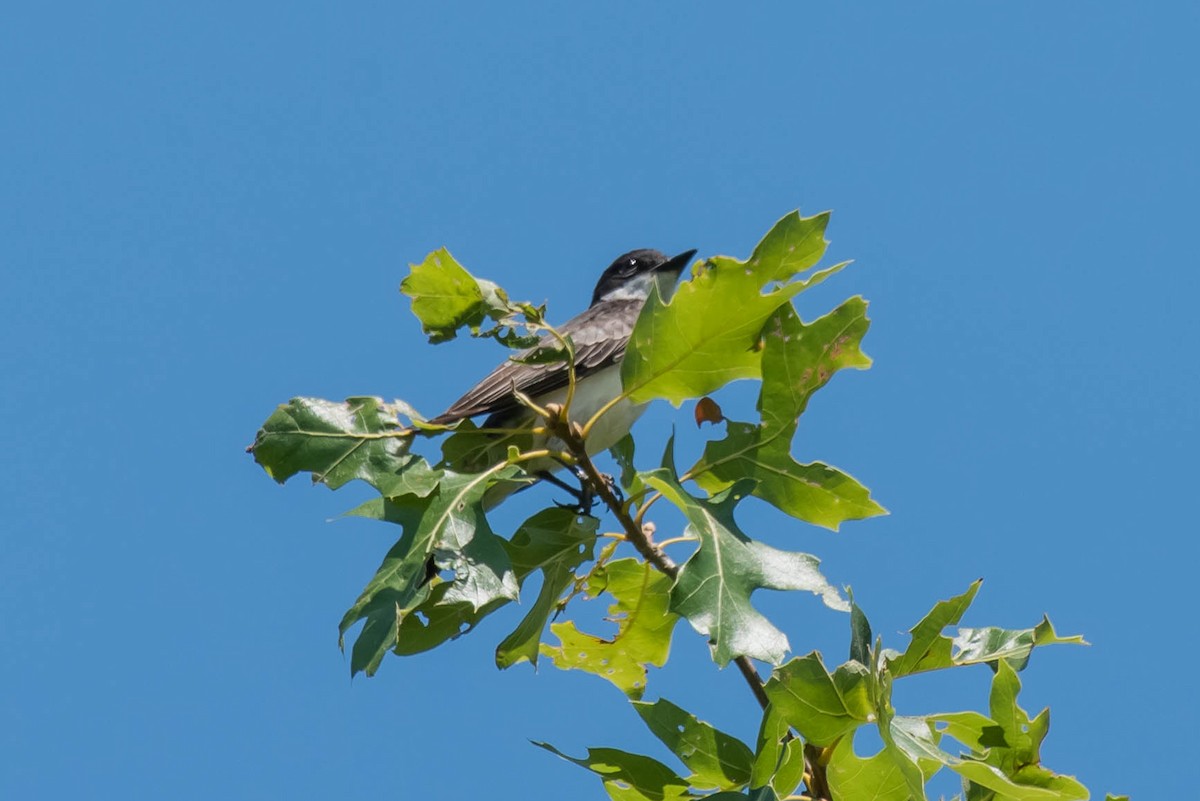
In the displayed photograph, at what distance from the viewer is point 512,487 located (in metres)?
6.03

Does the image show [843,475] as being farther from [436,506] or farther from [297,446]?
[297,446]

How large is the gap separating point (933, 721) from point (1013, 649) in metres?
0.33

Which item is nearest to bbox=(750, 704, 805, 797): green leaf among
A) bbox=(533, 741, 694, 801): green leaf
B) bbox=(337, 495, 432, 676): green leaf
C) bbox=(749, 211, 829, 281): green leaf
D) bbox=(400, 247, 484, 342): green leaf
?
bbox=(533, 741, 694, 801): green leaf

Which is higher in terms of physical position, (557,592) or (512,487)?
(512,487)

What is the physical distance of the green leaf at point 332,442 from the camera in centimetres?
439

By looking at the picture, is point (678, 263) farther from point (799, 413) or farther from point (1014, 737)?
point (1014, 737)

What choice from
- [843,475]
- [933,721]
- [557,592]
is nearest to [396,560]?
[557,592]

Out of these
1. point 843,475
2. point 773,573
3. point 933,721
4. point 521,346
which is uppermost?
point 521,346

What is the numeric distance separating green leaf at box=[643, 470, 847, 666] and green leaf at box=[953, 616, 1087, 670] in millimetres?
553

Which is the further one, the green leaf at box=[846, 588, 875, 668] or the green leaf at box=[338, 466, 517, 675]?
the green leaf at box=[338, 466, 517, 675]

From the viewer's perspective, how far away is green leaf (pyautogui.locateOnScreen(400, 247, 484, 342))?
4488mm

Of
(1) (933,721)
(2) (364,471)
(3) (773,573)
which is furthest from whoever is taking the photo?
(2) (364,471)

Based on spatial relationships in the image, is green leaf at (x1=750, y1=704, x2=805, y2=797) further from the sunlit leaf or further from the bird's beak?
the bird's beak

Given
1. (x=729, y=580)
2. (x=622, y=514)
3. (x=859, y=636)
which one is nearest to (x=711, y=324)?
(x=622, y=514)
